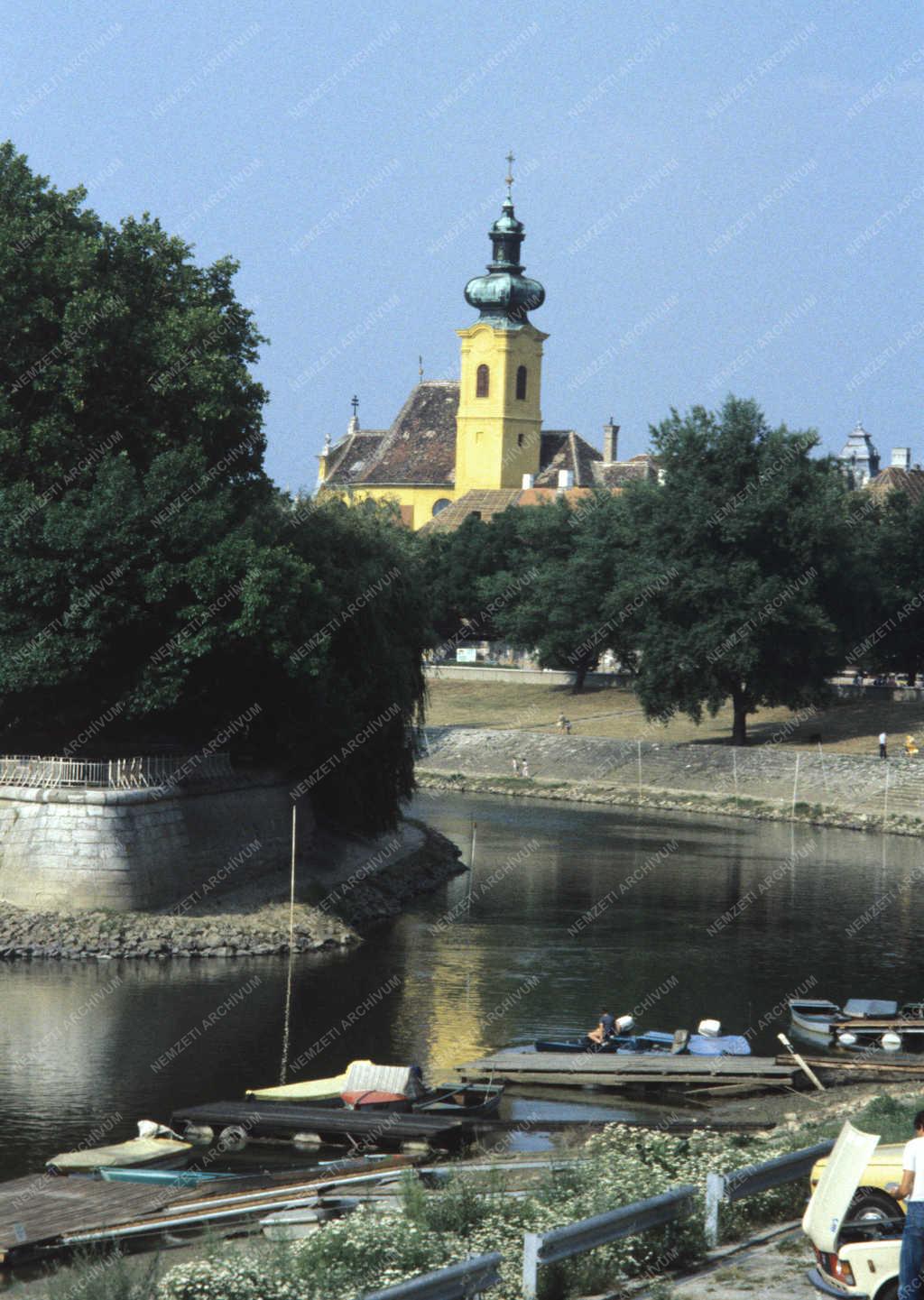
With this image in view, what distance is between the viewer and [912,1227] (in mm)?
12047

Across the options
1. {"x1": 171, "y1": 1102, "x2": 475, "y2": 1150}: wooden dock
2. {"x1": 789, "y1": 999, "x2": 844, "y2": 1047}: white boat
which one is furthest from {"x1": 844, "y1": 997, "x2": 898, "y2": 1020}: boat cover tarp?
{"x1": 171, "y1": 1102, "x2": 475, "y2": 1150}: wooden dock

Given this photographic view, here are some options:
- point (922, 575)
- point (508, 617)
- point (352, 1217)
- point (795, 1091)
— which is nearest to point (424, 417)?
point (508, 617)

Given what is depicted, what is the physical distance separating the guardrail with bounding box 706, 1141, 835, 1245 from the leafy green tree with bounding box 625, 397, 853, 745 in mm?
57391

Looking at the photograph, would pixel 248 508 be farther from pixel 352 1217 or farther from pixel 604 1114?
pixel 352 1217

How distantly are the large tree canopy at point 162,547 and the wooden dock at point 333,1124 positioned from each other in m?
15.6

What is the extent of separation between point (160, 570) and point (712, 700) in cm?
3959

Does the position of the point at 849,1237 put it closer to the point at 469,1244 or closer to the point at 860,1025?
the point at 469,1244

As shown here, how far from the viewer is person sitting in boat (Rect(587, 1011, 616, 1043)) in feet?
95.1

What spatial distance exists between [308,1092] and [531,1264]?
1383cm

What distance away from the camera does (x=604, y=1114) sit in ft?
86.1

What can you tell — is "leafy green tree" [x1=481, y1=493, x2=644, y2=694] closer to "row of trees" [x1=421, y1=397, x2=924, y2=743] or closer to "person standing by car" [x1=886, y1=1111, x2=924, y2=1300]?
"row of trees" [x1=421, y1=397, x2=924, y2=743]

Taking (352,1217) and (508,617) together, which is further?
(508,617)

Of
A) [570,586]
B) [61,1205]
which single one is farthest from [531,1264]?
[570,586]

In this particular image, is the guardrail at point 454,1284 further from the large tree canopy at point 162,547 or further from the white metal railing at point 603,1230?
the large tree canopy at point 162,547
